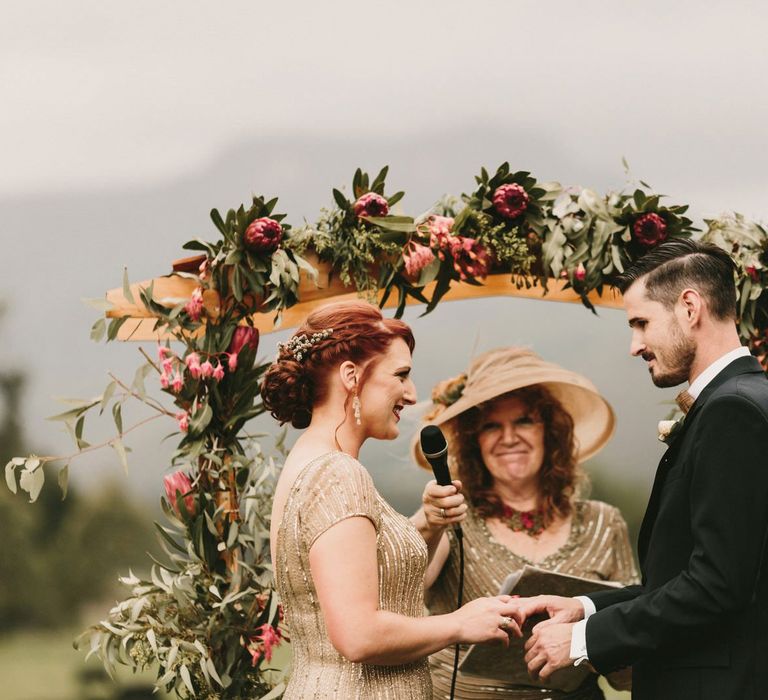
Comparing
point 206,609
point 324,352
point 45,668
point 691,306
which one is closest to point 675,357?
point 691,306

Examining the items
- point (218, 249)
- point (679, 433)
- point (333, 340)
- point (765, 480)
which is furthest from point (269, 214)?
point (765, 480)

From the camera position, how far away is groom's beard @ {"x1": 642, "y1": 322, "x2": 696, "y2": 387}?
2400 mm

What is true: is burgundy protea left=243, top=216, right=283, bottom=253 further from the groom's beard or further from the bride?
the groom's beard

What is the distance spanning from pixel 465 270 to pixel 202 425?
1041 mm

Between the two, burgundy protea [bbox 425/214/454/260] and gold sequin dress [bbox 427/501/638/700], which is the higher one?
burgundy protea [bbox 425/214/454/260]

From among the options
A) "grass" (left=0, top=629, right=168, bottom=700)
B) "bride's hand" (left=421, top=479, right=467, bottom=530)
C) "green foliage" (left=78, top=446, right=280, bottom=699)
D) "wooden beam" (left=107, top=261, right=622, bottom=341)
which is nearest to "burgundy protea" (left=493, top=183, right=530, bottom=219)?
"wooden beam" (left=107, top=261, right=622, bottom=341)

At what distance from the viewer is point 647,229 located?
3518 mm

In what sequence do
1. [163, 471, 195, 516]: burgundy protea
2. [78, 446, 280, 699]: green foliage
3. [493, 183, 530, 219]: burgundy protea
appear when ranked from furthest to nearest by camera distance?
[493, 183, 530, 219]: burgundy protea < [163, 471, 195, 516]: burgundy protea < [78, 446, 280, 699]: green foliage

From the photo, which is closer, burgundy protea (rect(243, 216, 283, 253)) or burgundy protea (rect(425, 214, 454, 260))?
burgundy protea (rect(243, 216, 283, 253))

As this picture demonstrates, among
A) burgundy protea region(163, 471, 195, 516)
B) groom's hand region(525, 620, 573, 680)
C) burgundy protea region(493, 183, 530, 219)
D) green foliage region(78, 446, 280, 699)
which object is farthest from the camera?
burgundy protea region(493, 183, 530, 219)

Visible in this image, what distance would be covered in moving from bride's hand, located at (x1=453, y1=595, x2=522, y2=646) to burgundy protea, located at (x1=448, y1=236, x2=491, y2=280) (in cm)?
129

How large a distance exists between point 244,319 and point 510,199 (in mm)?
1029

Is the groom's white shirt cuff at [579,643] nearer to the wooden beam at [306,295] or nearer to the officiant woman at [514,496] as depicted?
the officiant woman at [514,496]

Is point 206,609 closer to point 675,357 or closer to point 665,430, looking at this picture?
point 665,430
